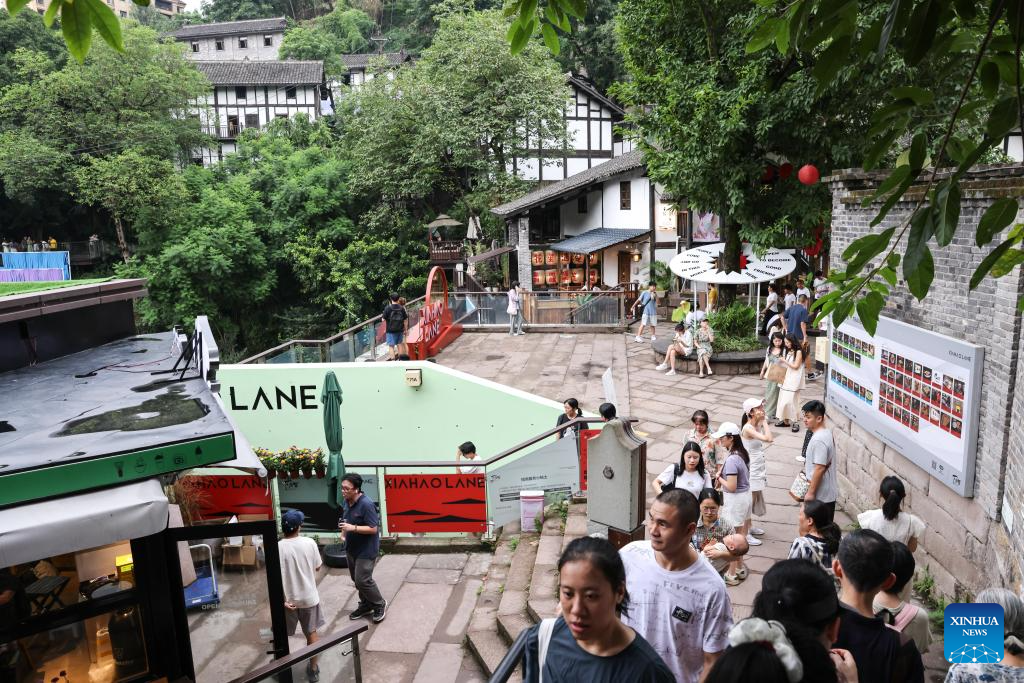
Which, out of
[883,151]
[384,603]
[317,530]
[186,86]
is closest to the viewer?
[883,151]

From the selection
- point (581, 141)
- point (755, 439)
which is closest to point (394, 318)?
point (755, 439)

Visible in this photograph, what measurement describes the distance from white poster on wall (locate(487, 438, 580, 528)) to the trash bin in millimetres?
197

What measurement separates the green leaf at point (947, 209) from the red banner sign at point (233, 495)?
819 cm

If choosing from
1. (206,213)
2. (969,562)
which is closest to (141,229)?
(206,213)

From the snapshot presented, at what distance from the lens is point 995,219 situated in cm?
225

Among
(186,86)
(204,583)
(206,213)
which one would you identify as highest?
(186,86)

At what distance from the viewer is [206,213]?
30938 mm

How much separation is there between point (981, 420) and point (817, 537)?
2.04 m

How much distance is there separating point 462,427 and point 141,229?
24195 mm

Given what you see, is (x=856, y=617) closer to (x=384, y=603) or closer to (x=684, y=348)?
(x=384, y=603)

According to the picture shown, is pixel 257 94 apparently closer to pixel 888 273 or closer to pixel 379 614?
pixel 379 614

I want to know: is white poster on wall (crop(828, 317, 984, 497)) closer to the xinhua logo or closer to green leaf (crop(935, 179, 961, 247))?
the xinhua logo

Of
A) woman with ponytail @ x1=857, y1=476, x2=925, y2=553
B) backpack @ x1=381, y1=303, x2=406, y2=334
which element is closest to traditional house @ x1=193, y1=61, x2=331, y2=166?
backpack @ x1=381, y1=303, x2=406, y2=334

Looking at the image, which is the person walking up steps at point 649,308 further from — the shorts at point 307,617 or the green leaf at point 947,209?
the green leaf at point 947,209
